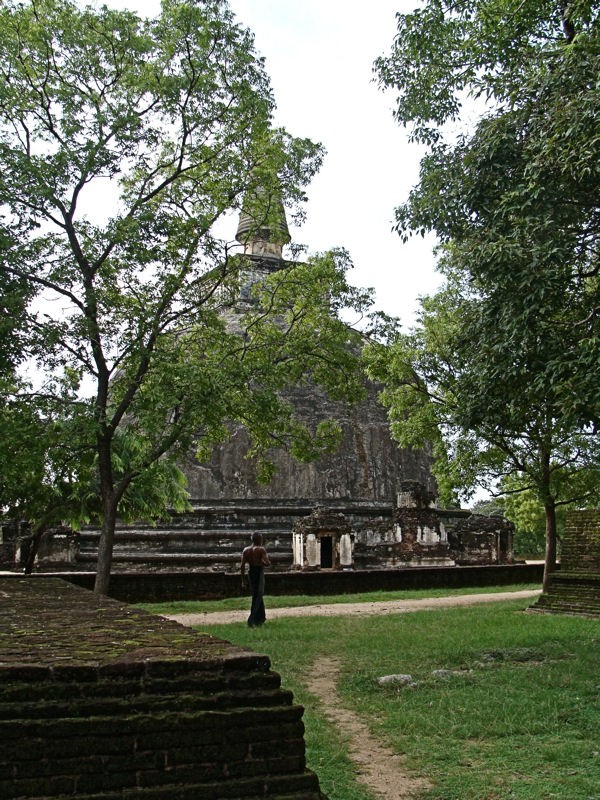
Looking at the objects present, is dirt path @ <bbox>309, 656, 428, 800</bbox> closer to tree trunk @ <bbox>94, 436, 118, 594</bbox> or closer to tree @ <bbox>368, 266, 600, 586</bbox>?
tree trunk @ <bbox>94, 436, 118, 594</bbox>

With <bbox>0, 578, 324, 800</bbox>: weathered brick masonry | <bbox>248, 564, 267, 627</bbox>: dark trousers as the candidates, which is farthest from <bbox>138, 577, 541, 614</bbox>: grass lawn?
<bbox>0, 578, 324, 800</bbox>: weathered brick masonry

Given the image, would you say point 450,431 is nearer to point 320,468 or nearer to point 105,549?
point 105,549

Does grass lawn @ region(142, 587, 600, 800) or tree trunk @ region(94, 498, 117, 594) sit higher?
tree trunk @ region(94, 498, 117, 594)

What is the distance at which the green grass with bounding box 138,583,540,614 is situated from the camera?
13477mm

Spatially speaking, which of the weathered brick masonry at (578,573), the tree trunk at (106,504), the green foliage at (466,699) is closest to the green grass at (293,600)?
the tree trunk at (106,504)

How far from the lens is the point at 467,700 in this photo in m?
5.53

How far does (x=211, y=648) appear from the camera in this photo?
318 centimetres

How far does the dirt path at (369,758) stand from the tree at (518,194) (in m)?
3.28

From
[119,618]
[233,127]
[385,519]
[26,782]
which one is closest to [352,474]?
[385,519]

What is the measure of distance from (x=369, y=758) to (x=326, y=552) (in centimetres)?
1681

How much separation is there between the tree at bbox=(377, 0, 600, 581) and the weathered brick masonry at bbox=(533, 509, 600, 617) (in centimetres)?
289

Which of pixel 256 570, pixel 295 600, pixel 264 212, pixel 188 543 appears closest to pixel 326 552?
pixel 188 543

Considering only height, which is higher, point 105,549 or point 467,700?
point 105,549

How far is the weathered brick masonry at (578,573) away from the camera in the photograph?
11.2 meters
